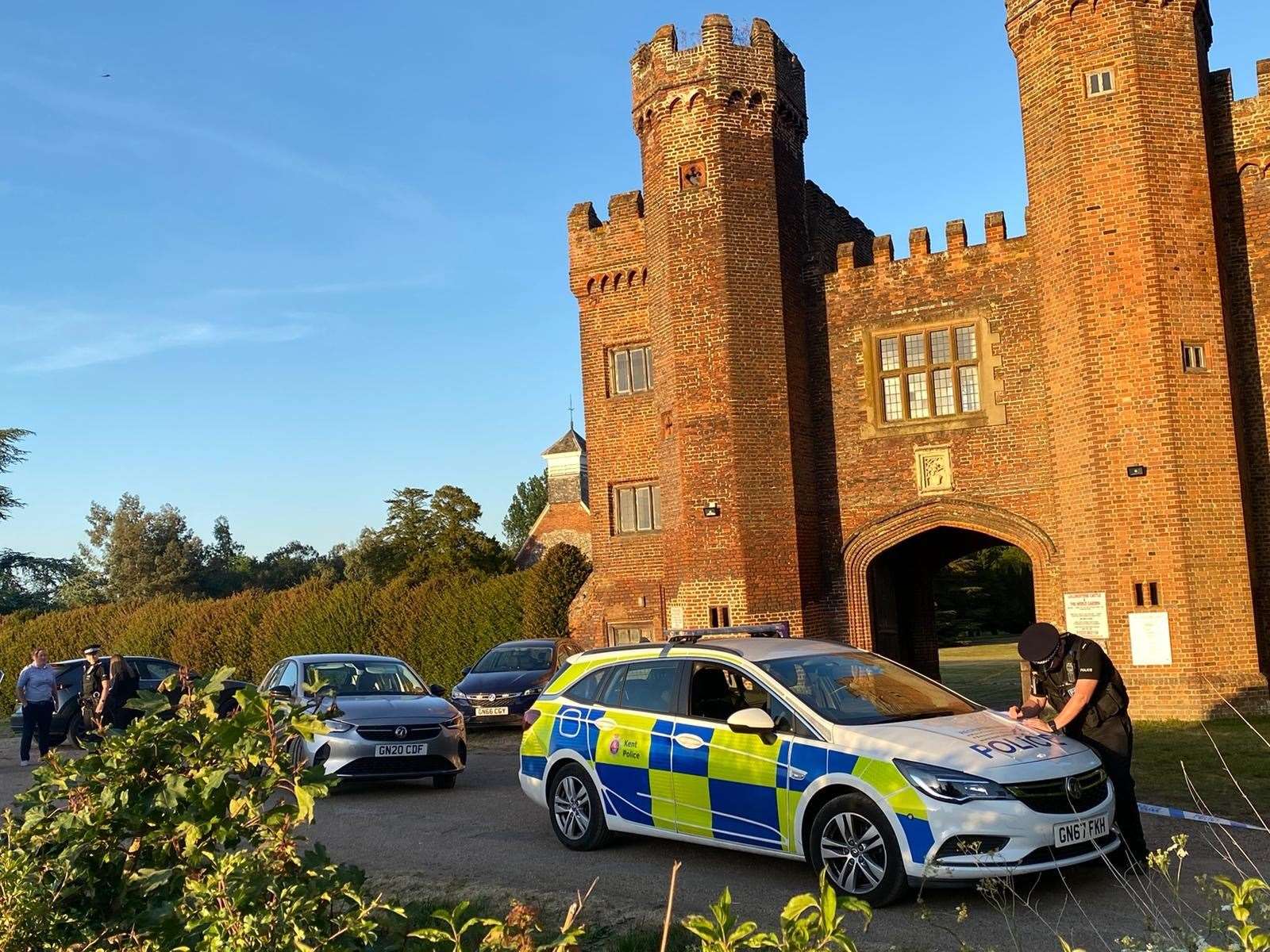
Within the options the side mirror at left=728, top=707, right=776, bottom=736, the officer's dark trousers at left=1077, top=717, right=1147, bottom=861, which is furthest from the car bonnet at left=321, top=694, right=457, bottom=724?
the officer's dark trousers at left=1077, top=717, right=1147, bottom=861

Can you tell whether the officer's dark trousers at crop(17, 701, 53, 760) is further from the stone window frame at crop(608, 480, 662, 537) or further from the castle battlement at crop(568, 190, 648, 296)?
the castle battlement at crop(568, 190, 648, 296)

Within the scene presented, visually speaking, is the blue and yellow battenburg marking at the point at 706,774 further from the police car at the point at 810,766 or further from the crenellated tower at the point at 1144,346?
the crenellated tower at the point at 1144,346

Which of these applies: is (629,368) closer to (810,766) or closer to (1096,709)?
(1096,709)

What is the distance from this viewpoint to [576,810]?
9.31 meters

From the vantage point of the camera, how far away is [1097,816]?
729cm

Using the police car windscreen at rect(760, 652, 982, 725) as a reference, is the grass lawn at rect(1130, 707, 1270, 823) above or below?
below

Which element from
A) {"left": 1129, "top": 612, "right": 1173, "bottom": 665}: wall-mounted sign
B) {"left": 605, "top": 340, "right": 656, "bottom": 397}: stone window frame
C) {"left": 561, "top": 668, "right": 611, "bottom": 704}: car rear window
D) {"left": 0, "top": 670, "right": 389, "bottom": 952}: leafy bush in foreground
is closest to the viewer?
{"left": 0, "top": 670, "right": 389, "bottom": 952}: leafy bush in foreground

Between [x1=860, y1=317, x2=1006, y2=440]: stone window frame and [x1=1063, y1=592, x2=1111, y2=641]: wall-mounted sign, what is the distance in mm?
3266

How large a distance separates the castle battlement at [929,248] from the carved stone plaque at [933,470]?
3.24 meters

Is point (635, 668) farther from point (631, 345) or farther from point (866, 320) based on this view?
point (631, 345)

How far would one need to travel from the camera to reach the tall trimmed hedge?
2712 centimetres

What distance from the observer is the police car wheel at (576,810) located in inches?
361

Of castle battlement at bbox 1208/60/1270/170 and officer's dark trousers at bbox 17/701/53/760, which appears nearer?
officer's dark trousers at bbox 17/701/53/760

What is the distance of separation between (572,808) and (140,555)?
214 feet
